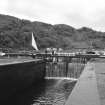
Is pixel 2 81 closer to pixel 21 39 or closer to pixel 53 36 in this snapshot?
Answer: pixel 21 39

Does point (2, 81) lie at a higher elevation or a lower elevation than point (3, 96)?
higher

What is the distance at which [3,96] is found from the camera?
38.3 ft

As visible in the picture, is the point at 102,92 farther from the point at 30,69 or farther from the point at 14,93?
the point at 30,69

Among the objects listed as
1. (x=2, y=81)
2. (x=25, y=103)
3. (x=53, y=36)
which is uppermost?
(x=53, y=36)

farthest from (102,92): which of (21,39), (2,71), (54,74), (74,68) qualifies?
(21,39)

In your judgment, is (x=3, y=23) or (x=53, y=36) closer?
(x=3, y=23)

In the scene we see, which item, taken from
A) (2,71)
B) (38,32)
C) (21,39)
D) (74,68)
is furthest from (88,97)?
(38,32)

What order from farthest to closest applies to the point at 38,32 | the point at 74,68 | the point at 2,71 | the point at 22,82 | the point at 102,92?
1. the point at 38,32
2. the point at 74,68
3. the point at 22,82
4. the point at 2,71
5. the point at 102,92

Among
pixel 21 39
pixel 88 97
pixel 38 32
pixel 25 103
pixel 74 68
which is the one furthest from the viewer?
pixel 38 32

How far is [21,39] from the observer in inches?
5404

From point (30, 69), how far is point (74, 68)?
1114 centimetres

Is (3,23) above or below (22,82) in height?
above

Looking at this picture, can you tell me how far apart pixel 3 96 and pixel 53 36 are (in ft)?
602

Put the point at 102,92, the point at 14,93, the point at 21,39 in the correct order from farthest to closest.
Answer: the point at 21,39 → the point at 14,93 → the point at 102,92
